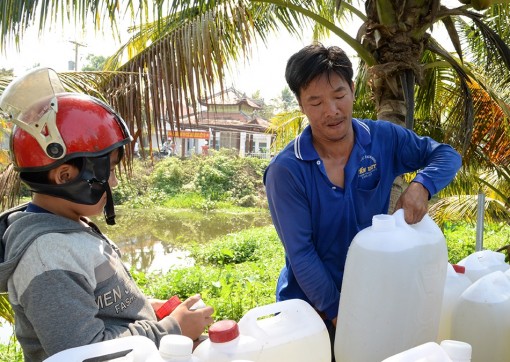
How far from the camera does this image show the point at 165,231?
54.2ft

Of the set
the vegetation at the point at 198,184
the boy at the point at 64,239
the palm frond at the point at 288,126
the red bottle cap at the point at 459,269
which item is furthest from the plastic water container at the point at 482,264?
the vegetation at the point at 198,184

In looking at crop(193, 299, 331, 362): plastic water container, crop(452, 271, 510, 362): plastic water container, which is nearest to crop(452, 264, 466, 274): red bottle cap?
crop(452, 271, 510, 362): plastic water container

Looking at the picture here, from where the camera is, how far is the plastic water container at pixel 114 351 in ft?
2.96

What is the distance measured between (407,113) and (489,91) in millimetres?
1382

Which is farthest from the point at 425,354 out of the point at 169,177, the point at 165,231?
the point at 169,177

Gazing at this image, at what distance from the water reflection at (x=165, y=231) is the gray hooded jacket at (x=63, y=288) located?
10.4 m

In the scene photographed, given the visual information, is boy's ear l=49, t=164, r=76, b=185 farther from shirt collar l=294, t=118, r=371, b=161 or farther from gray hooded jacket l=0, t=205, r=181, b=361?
shirt collar l=294, t=118, r=371, b=161

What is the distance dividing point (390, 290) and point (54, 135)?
2.87ft

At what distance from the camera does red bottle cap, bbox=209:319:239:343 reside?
103 centimetres

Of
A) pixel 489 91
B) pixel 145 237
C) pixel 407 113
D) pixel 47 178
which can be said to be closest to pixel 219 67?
pixel 407 113

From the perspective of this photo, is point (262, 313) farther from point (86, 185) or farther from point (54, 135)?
point (54, 135)

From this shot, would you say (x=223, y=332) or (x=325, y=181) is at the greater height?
(x=325, y=181)

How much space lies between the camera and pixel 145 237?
15617 mm

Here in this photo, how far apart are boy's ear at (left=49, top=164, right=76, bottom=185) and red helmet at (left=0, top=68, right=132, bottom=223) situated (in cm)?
2
